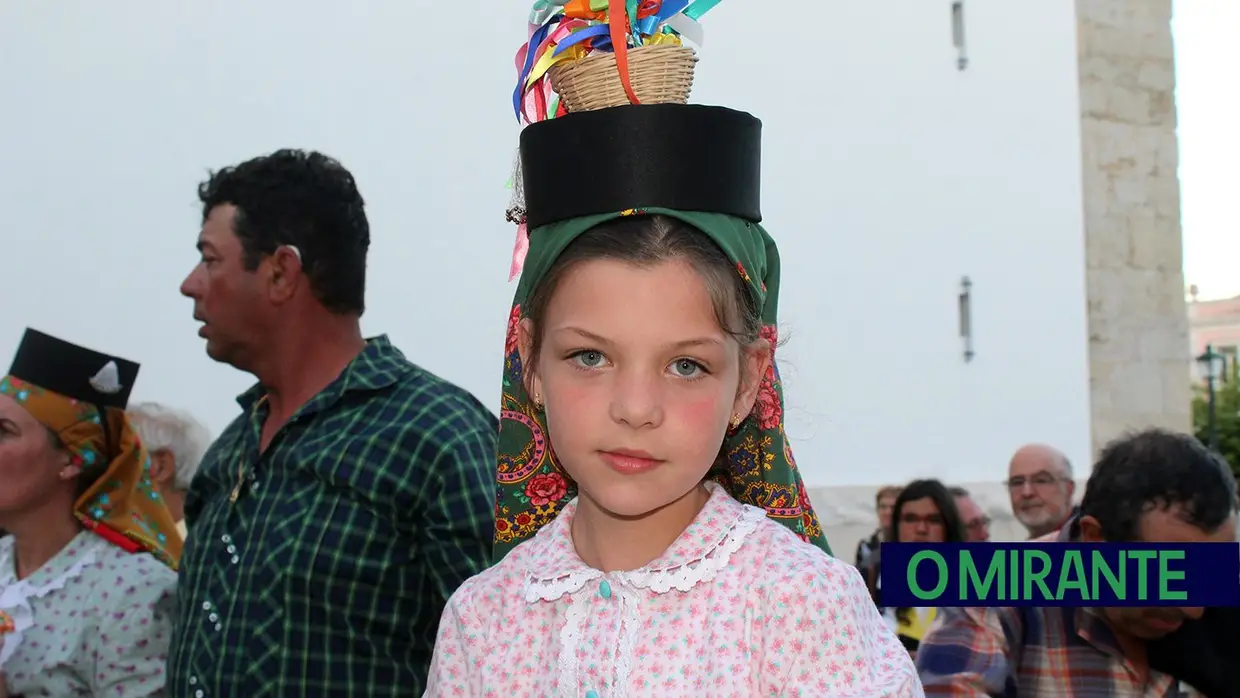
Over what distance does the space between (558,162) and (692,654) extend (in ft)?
1.96

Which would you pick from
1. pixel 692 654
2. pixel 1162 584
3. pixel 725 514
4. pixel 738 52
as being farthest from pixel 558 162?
pixel 738 52

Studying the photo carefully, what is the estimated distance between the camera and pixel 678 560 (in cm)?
150

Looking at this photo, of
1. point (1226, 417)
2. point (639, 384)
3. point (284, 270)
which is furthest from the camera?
point (1226, 417)

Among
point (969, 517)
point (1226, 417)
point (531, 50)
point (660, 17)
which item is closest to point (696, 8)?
point (660, 17)

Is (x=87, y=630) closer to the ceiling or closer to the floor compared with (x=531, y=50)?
closer to the floor

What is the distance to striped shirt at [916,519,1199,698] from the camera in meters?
2.67

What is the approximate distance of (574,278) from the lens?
59.3 inches

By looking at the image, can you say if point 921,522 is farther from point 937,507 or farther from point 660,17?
point 660,17

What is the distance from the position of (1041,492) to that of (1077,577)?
2.73 metres

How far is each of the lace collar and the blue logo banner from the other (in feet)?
4.47

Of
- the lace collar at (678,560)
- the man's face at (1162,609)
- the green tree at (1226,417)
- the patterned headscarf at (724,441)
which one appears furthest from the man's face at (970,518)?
the green tree at (1226,417)

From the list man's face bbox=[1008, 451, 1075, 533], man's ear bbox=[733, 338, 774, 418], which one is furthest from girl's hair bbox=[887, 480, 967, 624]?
man's ear bbox=[733, 338, 774, 418]

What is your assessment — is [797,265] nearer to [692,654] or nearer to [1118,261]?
[1118,261]


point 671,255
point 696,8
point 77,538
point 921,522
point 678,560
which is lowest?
point 921,522
